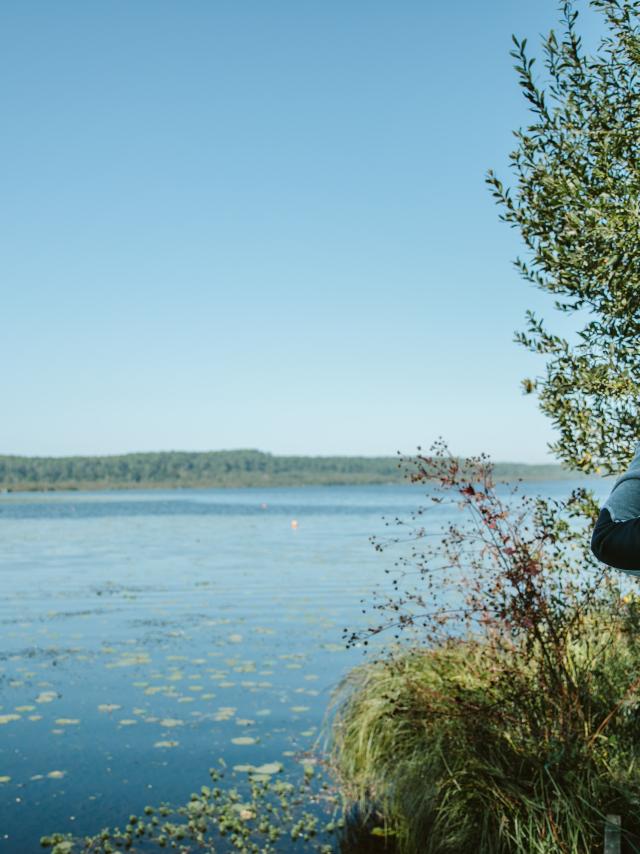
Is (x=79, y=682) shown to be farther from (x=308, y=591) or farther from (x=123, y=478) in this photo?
(x=123, y=478)

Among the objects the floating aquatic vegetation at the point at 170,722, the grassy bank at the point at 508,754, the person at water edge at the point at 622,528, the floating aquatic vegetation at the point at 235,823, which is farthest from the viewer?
the floating aquatic vegetation at the point at 170,722

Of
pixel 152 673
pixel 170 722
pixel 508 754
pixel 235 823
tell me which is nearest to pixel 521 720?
pixel 508 754

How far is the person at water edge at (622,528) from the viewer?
2959mm

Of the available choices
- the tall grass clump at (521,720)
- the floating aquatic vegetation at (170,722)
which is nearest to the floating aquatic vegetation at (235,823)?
the tall grass clump at (521,720)

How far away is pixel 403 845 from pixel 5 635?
13.5 metres

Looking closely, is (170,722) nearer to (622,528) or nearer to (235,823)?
(235,823)

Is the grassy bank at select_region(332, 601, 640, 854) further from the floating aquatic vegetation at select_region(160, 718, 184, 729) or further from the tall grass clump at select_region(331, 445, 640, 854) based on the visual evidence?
the floating aquatic vegetation at select_region(160, 718, 184, 729)

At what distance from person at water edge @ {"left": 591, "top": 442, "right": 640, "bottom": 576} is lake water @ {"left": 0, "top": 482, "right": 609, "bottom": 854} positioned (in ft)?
25.6

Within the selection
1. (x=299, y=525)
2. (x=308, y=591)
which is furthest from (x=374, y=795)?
(x=299, y=525)

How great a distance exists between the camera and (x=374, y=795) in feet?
29.3

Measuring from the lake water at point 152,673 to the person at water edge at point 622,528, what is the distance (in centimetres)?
779

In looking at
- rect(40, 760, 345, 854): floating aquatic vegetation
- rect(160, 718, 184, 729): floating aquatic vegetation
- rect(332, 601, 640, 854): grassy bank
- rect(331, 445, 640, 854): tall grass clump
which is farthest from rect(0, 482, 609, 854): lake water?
rect(331, 445, 640, 854): tall grass clump

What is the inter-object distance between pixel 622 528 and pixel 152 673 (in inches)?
537

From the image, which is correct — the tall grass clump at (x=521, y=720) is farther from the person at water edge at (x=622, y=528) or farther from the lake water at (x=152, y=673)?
the person at water edge at (x=622, y=528)
